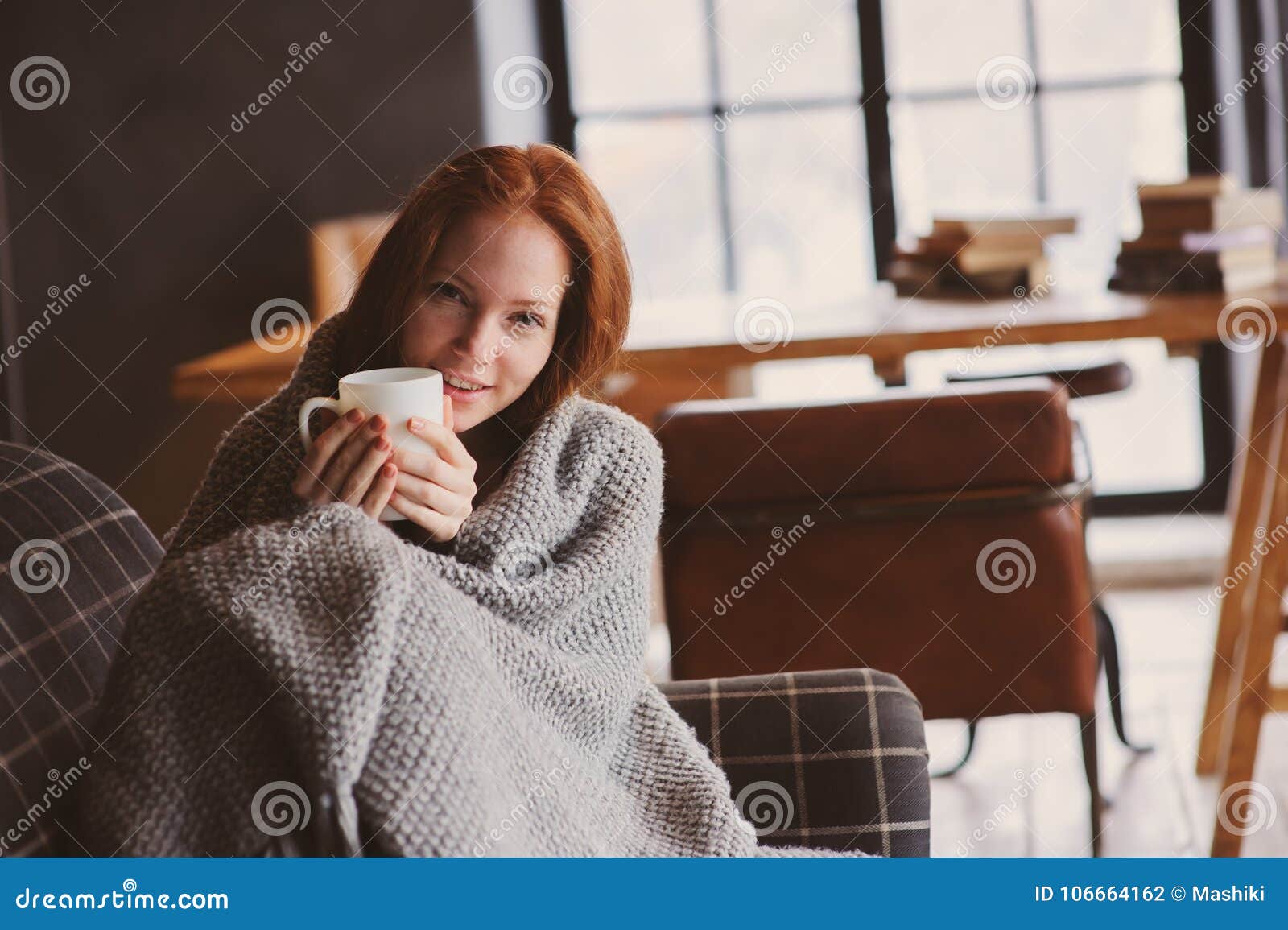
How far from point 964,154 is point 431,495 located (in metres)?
3.14

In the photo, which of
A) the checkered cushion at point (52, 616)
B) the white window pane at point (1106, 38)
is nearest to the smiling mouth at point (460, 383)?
the checkered cushion at point (52, 616)

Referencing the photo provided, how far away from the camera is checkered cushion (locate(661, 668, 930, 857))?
1317mm

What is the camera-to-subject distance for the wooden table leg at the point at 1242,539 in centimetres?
257

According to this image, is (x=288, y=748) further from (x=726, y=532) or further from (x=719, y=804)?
(x=726, y=532)

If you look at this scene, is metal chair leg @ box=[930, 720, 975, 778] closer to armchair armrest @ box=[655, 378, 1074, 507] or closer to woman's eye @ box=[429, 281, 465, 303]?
armchair armrest @ box=[655, 378, 1074, 507]

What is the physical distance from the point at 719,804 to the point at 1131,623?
7.70ft

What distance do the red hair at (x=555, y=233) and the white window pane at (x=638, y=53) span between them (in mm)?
2729

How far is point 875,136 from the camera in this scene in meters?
3.95

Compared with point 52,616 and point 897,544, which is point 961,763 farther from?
point 52,616

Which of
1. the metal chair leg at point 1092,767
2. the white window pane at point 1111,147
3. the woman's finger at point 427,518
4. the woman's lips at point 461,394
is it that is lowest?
the metal chair leg at point 1092,767

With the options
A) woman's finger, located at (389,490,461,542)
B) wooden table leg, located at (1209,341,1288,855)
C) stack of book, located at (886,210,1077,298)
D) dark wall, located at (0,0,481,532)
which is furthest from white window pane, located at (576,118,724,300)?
woman's finger, located at (389,490,461,542)

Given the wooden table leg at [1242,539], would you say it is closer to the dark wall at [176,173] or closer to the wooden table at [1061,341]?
the wooden table at [1061,341]

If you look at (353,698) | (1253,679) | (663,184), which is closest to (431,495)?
(353,698)

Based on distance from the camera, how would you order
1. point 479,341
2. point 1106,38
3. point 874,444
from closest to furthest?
point 479,341
point 874,444
point 1106,38
